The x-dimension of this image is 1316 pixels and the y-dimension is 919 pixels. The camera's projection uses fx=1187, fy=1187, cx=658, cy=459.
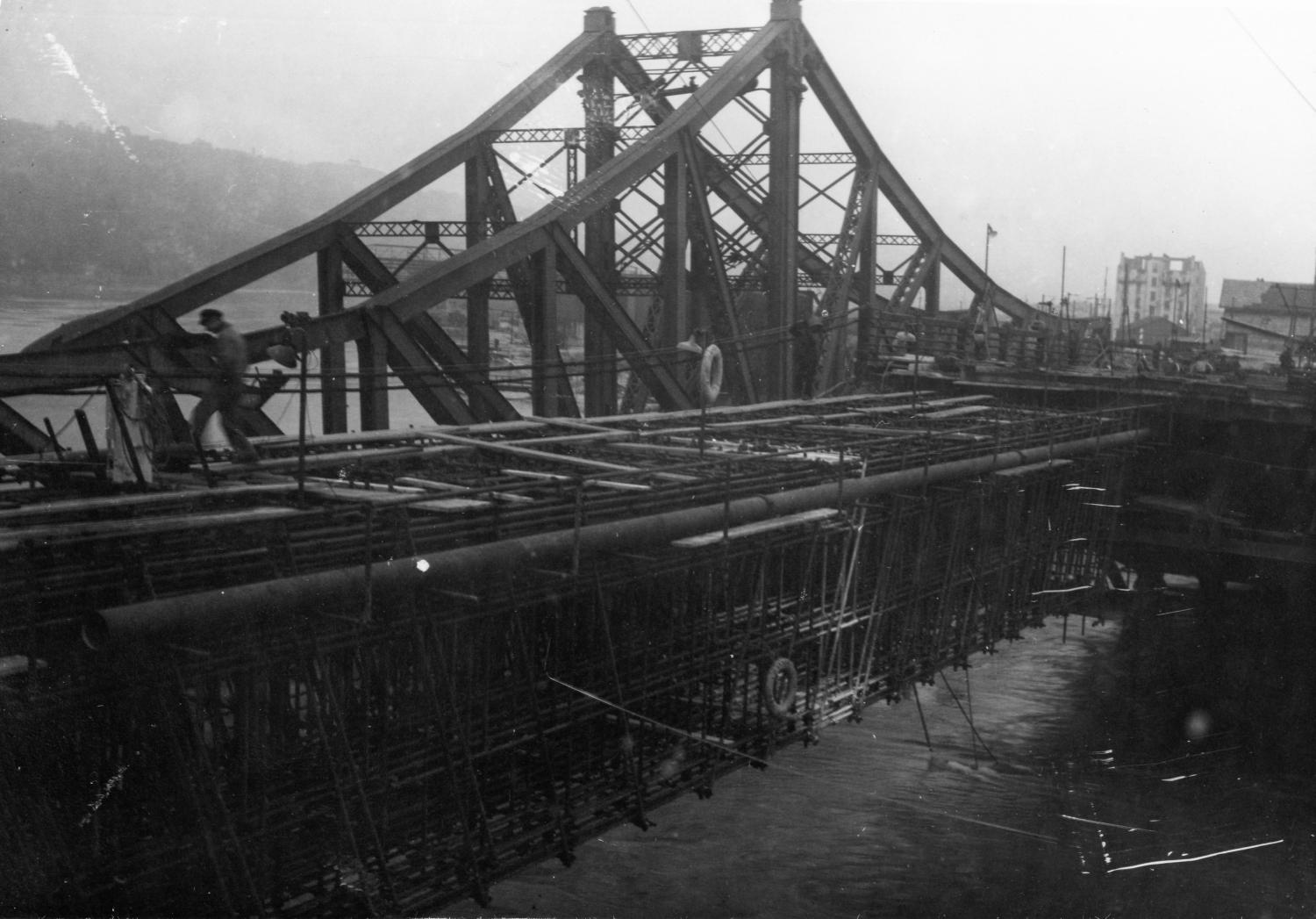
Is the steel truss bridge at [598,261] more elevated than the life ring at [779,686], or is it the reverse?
the steel truss bridge at [598,261]

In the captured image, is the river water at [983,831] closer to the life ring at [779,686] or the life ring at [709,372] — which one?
the life ring at [779,686]

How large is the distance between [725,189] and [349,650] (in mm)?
22672

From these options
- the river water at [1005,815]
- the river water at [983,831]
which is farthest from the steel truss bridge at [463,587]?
the river water at [983,831]

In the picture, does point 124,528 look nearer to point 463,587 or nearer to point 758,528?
point 463,587

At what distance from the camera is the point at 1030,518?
1538cm

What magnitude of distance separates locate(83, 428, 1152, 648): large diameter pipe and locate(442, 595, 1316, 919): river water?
6919 mm

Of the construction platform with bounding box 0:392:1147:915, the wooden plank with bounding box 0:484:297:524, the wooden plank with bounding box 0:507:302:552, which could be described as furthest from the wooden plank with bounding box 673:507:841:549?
the wooden plank with bounding box 0:507:302:552

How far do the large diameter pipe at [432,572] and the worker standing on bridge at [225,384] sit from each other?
8.66 feet

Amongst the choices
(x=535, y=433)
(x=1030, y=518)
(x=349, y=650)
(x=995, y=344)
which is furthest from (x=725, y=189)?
(x=349, y=650)

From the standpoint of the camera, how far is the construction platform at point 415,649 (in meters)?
5.61

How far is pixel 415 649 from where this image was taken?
6922 mm

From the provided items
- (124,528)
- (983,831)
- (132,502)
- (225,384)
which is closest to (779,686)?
(225,384)

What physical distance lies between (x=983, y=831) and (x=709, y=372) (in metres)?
10.0

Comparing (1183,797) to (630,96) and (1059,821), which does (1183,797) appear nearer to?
(1059,821)
